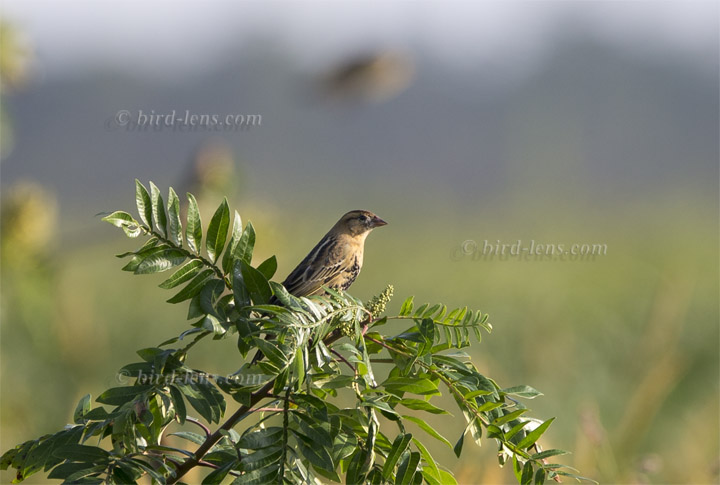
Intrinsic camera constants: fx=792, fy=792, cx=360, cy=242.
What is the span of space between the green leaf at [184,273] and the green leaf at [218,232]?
6cm

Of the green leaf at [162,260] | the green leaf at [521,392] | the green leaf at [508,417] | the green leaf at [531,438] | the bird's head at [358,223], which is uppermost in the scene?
the bird's head at [358,223]

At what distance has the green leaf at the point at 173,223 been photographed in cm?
228

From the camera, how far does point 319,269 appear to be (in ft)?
15.1

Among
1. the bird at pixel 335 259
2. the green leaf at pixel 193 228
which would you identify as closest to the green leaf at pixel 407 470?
the green leaf at pixel 193 228

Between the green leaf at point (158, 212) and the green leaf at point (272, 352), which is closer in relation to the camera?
the green leaf at point (272, 352)

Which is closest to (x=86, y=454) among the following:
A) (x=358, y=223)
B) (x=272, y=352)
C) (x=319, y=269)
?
(x=272, y=352)

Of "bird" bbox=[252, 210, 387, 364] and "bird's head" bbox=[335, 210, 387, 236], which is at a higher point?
"bird's head" bbox=[335, 210, 387, 236]

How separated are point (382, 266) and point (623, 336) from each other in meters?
7.06

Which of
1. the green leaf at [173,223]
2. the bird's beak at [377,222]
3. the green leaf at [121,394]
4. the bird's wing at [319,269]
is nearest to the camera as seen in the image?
the green leaf at [121,394]

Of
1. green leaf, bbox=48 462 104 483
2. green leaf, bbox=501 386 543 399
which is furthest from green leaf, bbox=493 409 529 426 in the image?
green leaf, bbox=48 462 104 483

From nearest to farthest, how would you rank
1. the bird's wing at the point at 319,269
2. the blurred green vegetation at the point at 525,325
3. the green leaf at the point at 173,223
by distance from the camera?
the green leaf at the point at 173,223 → the bird's wing at the point at 319,269 → the blurred green vegetation at the point at 525,325

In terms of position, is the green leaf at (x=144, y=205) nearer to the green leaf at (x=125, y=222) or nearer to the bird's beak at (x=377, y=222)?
the green leaf at (x=125, y=222)

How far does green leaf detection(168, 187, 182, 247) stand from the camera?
7.48 ft

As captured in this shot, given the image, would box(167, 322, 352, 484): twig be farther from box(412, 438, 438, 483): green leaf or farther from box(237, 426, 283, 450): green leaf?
box(412, 438, 438, 483): green leaf
